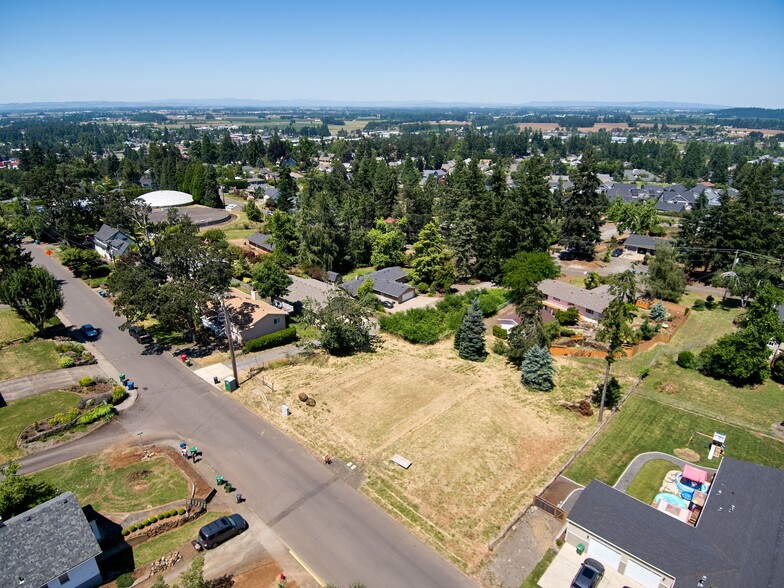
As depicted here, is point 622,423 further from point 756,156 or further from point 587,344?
point 756,156

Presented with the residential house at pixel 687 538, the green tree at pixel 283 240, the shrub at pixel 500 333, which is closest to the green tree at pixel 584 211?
the shrub at pixel 500 333

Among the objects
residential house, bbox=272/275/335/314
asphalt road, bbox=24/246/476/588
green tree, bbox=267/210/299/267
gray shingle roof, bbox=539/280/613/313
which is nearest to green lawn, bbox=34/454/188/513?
asphalt road, bbox=24/246/476/588

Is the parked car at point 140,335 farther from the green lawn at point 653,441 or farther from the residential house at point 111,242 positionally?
the green lawn at point 653,441

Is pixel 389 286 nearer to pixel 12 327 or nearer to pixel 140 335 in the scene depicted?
pixel 140 335

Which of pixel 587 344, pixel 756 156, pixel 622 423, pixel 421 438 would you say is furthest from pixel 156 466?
pixel 756 156

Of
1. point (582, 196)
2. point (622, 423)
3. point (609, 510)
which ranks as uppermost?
point (582, 196)

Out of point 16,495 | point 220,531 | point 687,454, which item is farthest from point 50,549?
point 687,454

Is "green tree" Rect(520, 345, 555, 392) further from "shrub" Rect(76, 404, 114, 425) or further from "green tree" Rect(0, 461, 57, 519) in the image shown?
"green tree" Rect(0, 461, 57, 519)
